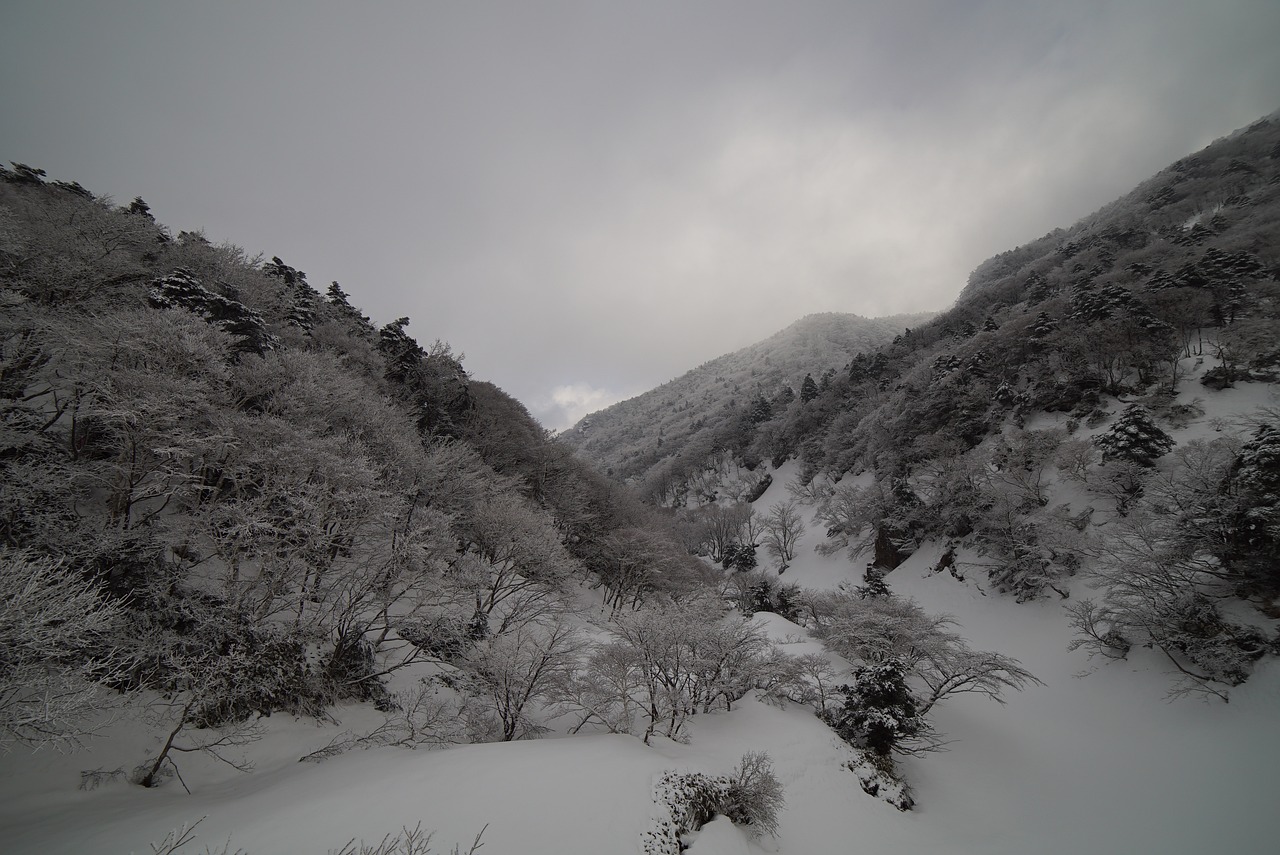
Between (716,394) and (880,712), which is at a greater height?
(716,394)

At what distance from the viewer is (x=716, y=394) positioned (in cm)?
12912

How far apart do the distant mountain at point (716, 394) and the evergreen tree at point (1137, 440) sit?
4740 cm

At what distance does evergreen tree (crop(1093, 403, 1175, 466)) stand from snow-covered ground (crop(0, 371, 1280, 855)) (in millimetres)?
6932

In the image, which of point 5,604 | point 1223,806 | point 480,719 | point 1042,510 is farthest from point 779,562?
point 5,604

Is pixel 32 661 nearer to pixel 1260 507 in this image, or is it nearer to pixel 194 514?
pixel 194 514

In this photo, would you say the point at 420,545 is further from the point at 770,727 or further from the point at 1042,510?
the point at 1042,510

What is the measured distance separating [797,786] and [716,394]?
120m

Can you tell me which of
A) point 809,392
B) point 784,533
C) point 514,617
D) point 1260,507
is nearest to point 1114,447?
point 1260,507

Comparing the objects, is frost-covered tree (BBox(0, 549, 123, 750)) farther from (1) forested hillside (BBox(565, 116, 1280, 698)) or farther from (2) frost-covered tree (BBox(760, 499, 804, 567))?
(2) frost-covered tree (BBox(760, 499, 804, 567))

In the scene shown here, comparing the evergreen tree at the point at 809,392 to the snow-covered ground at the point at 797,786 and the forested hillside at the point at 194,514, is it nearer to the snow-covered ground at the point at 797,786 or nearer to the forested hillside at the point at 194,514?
the snow-covered ground at the point at 797,786

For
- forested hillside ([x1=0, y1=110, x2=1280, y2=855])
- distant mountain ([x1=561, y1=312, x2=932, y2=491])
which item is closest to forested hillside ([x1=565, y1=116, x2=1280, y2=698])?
forested hillside ([x1=0, y1=110, x2=1280, y2=855])

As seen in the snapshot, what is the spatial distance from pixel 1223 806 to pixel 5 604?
24662 mm

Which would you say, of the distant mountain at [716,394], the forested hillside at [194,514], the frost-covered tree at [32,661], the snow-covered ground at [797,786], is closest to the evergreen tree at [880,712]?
the snow-covered ground at [797,786]

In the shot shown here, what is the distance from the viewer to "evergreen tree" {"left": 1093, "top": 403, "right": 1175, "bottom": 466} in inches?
A: 741
